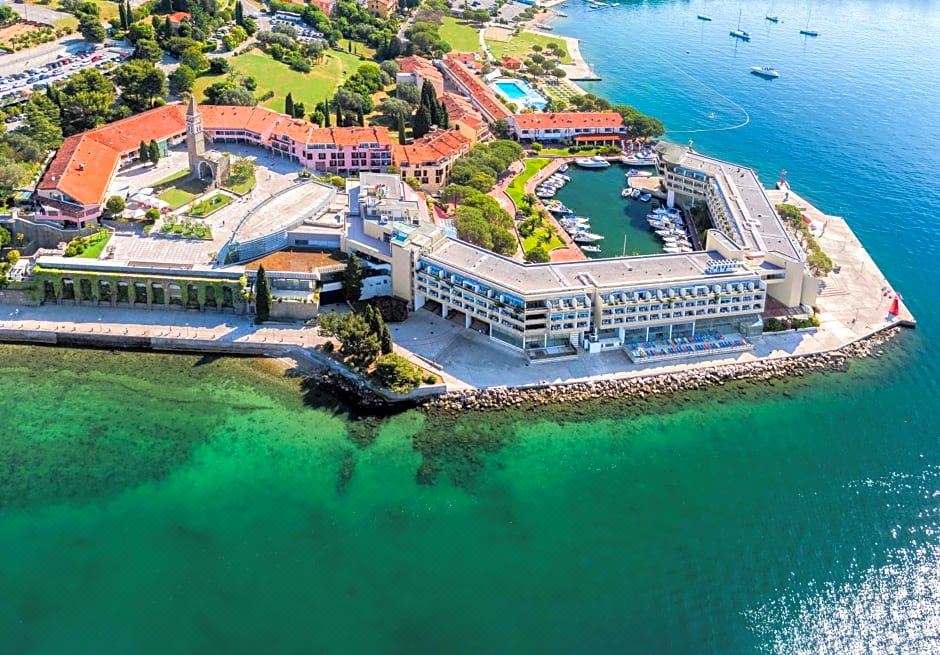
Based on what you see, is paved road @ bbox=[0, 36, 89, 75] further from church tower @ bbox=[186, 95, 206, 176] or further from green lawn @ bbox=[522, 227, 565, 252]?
green lawn @ bbox=[522, 227, 565, 252]

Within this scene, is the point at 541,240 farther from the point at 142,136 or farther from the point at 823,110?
the point at 823,110

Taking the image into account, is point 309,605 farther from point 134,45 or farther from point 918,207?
point 134,45

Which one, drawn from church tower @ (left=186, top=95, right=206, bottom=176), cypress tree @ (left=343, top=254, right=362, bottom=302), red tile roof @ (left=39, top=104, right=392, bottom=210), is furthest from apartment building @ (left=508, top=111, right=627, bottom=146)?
cypress tree @ (left=343, top=254, right=362, bottom=302)

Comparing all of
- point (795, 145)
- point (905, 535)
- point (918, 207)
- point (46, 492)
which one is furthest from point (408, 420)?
point (795, 145)

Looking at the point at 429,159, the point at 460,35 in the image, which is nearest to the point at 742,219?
the point at 429,159

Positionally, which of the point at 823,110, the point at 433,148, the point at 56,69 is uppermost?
the point at 56,69

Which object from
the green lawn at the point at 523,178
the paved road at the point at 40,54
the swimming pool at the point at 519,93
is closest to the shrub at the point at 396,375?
the green lawn at the point at 523,178

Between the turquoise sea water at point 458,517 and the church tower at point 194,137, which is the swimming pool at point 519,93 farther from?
the turquoise sea water at point 458,517

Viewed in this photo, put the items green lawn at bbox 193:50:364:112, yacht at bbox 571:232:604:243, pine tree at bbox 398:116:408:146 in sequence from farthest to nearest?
green lawn at bbox 193:50:364:112 → pine tree at bbox 398:116:408:146 → yacht at bbox 571:232:604:243
